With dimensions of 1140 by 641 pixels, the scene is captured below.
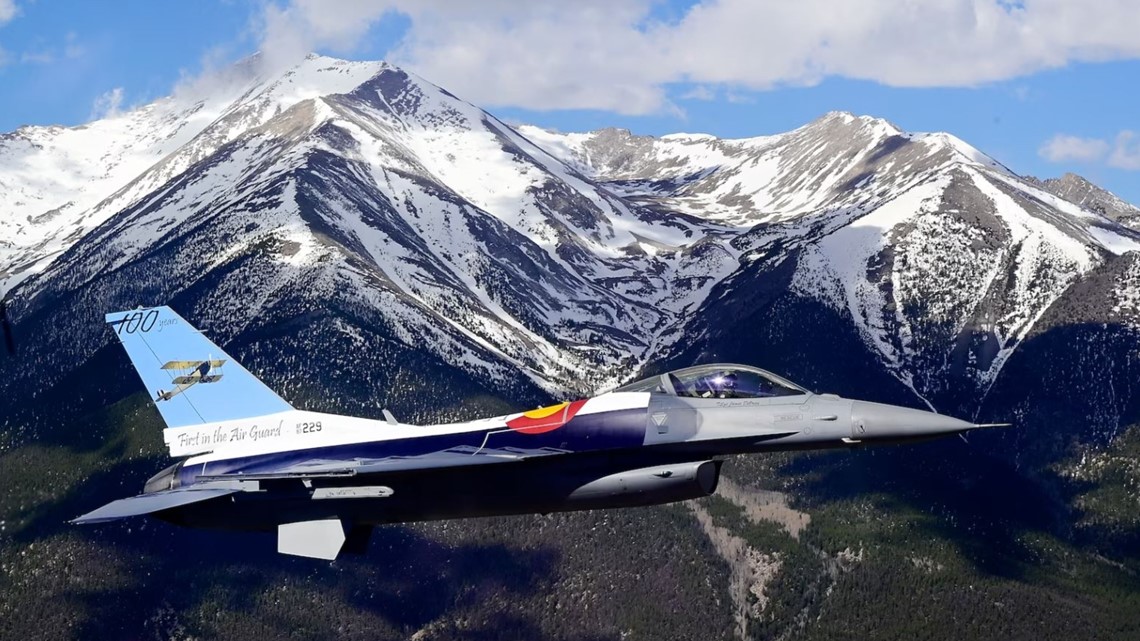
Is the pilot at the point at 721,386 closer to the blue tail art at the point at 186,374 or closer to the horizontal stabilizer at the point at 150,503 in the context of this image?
the horizontal stabilizer at the point at 150,503

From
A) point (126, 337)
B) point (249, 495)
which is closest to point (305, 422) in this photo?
point (249, 495)

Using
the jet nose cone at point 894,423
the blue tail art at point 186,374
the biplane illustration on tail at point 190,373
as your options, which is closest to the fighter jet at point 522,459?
the jet nose cone at point 894,423

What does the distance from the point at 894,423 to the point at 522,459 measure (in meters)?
15.4

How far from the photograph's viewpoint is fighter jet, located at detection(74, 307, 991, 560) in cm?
5197

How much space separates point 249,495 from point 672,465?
766 inches

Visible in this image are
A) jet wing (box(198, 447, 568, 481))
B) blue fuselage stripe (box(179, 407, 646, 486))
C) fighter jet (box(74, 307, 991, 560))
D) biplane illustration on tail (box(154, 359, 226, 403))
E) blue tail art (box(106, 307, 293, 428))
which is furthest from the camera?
biplane illustration on tail (box(154, 359, 226, 403))

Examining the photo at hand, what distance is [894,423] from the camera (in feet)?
167

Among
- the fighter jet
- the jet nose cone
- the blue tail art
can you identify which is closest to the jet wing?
the fighter jet

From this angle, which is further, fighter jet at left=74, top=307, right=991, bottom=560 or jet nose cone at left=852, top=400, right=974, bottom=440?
fighter jet at left=74, top=307, right=991, bottom=560

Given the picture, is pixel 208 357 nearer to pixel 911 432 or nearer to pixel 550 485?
pixel 550 485

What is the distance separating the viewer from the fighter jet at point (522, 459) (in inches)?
2046

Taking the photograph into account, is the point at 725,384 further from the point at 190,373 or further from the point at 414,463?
the point at 190,373

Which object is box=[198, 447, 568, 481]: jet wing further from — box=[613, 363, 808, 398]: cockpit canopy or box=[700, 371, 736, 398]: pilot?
box=[700, 371, 736, 398]: pilot

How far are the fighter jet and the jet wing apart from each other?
72 mm
